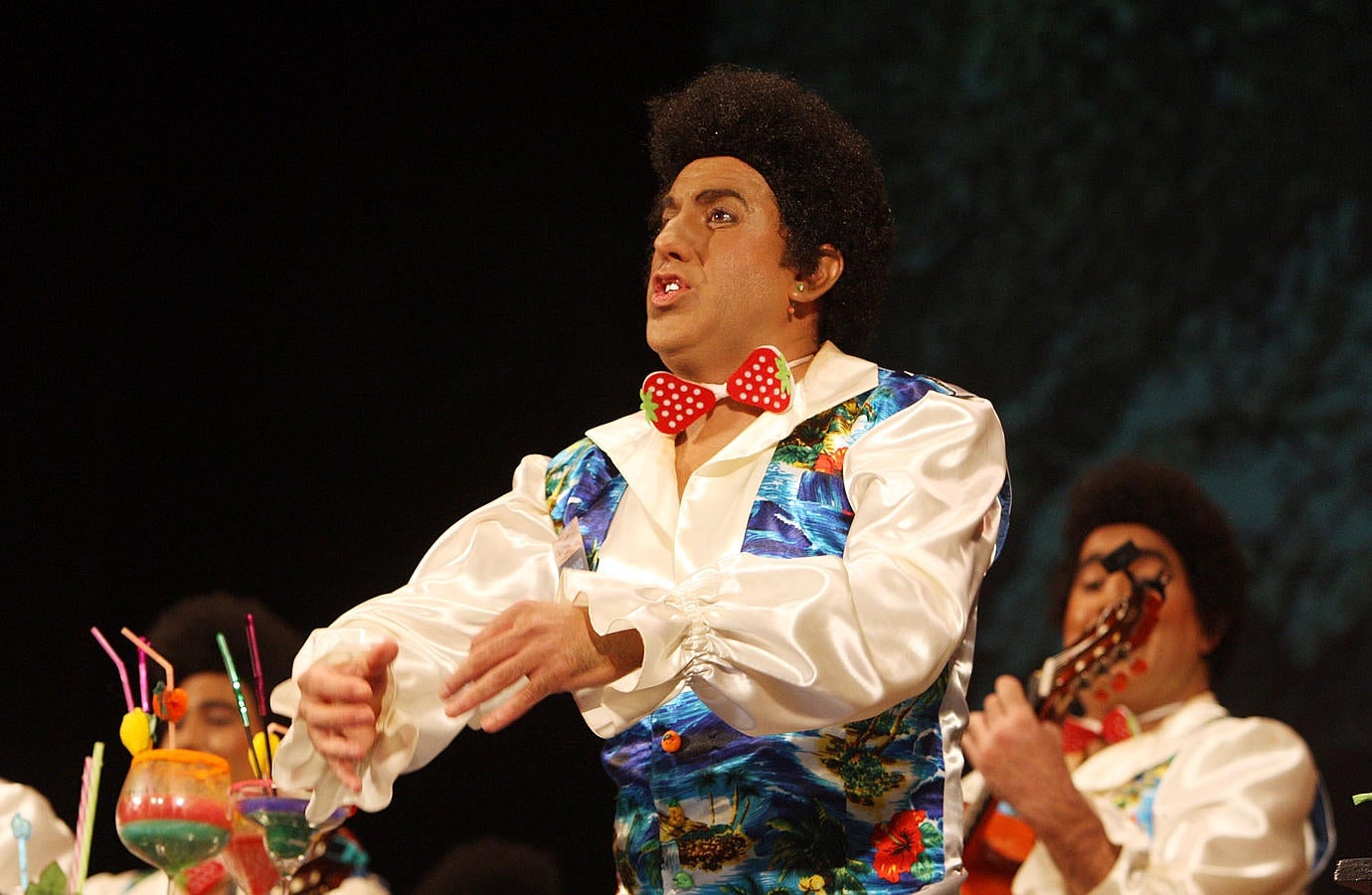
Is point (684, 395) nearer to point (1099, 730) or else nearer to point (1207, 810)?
point (1207, 810)

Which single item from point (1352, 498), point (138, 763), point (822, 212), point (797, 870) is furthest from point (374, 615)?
point (1352, 498)

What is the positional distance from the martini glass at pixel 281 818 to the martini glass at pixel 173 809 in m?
0.04

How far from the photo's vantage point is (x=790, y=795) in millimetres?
1813

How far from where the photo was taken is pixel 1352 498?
3221mm

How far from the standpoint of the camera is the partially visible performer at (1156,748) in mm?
2711

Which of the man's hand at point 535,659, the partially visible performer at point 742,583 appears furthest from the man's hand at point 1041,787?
the man's hand at point 535,659

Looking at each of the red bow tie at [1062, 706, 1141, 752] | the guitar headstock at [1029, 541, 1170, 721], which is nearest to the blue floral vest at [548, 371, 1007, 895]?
the guitar headstock at [1029, 541, 1170, 721]

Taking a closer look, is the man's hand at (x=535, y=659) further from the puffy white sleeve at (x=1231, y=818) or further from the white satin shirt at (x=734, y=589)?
the puffy white sleeve at (x=1231, y=818)

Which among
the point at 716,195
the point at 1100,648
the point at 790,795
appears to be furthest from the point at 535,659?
the point at 1100,648

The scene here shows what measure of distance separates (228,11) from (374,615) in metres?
2.50

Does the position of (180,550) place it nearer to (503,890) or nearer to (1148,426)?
(503,890)

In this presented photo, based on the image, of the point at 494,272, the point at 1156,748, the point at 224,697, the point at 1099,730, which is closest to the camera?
the point at 1156,748

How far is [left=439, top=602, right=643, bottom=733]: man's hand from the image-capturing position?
153 centimetres

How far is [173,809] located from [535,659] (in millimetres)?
578
